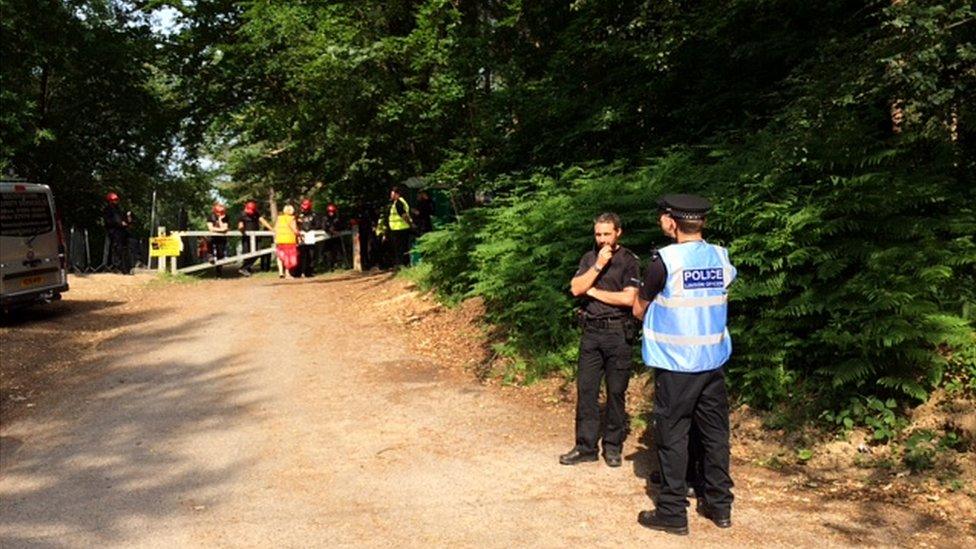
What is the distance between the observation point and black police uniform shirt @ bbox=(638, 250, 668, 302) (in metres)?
4.80

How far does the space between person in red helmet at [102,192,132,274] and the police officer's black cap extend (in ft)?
64.1

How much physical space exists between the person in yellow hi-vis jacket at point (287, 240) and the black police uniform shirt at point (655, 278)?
1617 cm

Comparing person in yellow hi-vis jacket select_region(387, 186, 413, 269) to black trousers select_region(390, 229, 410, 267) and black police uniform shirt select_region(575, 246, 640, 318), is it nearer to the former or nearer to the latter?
black trousers select_region(390, 229, 410, 267)

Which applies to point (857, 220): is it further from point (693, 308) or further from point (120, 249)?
point (120, 249)

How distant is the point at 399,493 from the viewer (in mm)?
5695

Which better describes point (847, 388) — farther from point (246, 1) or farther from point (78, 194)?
point (78, 194)

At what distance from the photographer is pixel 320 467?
20.9 ft

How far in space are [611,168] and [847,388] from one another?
4.63 m

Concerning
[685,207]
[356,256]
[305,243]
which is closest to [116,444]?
[685,207]

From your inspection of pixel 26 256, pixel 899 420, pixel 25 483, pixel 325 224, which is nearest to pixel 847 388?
pixel 899 420

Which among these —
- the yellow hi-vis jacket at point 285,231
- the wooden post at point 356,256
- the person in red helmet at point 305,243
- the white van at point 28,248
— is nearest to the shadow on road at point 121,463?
the white van at point 28,248

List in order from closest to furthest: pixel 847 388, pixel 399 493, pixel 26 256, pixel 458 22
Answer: pixel 399 493, pixel 847 388, pixel 26 256, pixel 458 22

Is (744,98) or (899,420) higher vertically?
(744,98)

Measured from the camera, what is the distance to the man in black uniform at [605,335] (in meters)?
5.96
